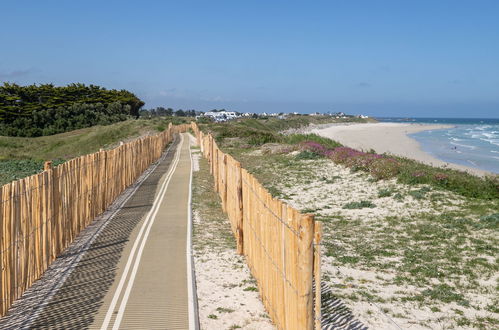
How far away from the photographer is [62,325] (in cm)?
697

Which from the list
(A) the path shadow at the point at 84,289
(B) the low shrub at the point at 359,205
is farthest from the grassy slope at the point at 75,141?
(A) the path shadow at the point at 84,289

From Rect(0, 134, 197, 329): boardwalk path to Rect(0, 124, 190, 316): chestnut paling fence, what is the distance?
0.91ft

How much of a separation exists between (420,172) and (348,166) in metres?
5.07

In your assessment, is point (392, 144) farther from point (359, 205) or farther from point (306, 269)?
point (306, 269)

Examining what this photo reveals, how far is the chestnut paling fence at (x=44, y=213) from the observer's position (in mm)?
7555

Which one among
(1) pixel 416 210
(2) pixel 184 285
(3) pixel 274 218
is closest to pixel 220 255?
(2) pixel 184 285

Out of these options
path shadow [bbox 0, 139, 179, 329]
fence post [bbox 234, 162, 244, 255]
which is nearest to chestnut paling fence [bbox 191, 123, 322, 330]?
fence post [bbox 234, 162, 244, 255]

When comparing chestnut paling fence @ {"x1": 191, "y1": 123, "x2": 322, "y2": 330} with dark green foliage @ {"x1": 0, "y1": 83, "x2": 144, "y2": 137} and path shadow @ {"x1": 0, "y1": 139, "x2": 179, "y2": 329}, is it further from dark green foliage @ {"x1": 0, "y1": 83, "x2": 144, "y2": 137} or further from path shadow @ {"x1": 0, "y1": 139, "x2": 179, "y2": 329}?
dark green foliage @ {"x1": 0, "y1": 83, "x2": 144, "y2": 137}

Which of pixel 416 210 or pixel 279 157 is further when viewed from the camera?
pixel 279 157

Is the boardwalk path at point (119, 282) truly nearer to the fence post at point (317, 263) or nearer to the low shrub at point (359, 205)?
the fence post at point (317, 263)

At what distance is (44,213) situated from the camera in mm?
9555

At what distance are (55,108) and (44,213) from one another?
83586 mm

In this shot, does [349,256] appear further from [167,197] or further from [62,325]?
[167,197]

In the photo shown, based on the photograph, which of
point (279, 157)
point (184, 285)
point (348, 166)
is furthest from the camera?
point (279, 157)
